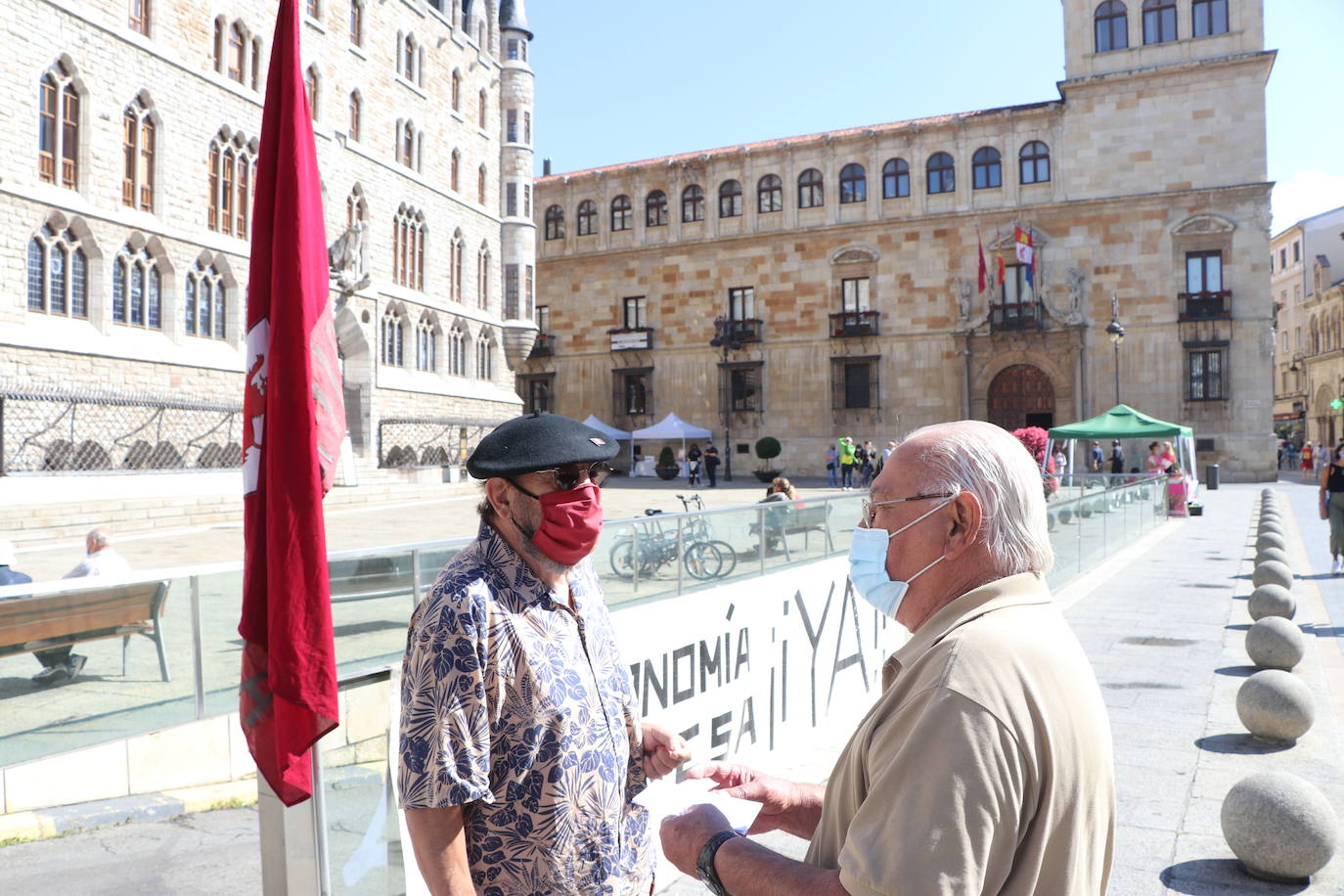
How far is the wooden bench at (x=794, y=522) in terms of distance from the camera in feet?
23.8

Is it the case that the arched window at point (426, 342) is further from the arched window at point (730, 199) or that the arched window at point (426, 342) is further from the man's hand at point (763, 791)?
the man's hand at point (763, 791)

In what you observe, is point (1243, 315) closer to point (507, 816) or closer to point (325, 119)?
point (325, 119)

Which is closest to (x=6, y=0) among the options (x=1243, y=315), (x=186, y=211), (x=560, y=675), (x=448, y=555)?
(x=186, y=211)

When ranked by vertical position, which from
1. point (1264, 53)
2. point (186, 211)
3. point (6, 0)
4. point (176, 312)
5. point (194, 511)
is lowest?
point (194, 511)

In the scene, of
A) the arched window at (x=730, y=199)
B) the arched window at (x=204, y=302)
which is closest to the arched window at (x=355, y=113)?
the arched window at (x=204, y=302)

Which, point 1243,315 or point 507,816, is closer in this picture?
point 507,816

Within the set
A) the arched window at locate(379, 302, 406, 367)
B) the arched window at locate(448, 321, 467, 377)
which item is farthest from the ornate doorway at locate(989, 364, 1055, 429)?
the arched window at locate(379, 302, 406, 367)

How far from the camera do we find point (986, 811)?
1.57m

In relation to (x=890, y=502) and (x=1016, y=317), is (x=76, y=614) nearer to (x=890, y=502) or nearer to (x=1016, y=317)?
(x=890, y=502)

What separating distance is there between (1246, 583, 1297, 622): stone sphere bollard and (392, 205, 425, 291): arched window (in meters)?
28.3

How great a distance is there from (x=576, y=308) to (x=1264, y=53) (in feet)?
93.5

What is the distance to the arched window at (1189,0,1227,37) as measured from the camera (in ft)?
121

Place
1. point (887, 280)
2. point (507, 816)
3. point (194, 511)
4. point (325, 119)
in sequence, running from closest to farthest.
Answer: point (507, 816) < point (194, 511) < point (325, 119) < point (887, 280)

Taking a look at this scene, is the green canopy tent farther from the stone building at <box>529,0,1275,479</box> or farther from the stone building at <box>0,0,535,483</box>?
the stone building at <box>0,0,535,483</box>
